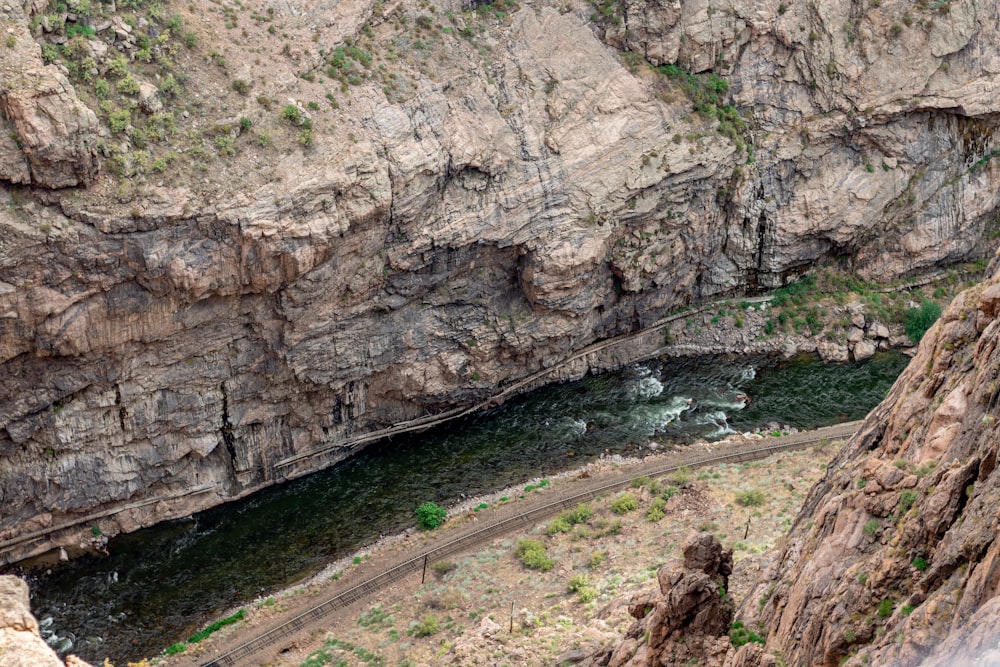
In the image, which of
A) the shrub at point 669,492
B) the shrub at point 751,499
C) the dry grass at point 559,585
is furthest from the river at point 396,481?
the shrub at point 751,499

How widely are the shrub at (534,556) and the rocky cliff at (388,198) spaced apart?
37.4 feet

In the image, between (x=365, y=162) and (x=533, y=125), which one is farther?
(x=533, y=125)

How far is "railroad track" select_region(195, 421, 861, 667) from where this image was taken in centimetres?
3812

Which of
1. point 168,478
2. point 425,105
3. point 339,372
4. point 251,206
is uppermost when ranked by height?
point 425,105

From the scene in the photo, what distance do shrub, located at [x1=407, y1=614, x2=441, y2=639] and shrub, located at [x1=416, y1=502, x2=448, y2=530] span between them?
24.6ft

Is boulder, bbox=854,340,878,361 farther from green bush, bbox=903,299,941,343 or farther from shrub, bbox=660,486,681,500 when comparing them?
shrub, bbox=660,486,681,500

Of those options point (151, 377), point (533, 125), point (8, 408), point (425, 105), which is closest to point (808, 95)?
point (533, 125)

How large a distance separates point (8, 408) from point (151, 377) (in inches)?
220

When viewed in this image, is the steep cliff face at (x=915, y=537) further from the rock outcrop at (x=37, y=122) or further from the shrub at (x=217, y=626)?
the rock outcrop at (x=37, y=122)

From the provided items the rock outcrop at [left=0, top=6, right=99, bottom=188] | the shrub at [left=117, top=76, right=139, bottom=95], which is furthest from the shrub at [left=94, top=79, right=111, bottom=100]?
the rock outcrop at [left=0, top=6, right=99, bottom=188]

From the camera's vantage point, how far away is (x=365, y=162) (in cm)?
4175

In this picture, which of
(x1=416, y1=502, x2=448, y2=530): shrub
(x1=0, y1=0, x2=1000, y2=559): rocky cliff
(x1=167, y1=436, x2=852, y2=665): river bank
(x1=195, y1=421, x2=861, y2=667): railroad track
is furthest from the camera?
(x1=416, y1=502, x2=448, y2=530): shrub

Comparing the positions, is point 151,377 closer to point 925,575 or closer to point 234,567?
point 234,567

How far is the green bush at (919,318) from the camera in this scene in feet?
182
